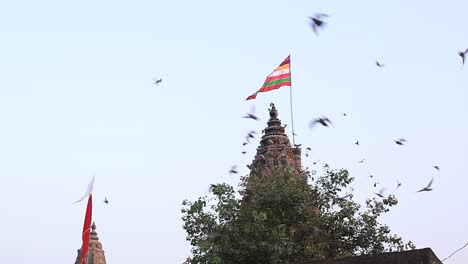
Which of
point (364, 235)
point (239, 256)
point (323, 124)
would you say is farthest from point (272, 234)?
point (323, 124)

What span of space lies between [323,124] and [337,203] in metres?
13.3

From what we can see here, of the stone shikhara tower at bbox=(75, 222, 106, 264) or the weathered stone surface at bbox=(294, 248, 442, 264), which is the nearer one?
the weathered stone surface at bbox=(294, 248, 442, 264)

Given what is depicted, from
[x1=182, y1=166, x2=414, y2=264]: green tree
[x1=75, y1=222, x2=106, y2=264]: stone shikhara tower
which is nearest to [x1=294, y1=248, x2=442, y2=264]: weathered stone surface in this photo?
[x1=182, y1=166, x2=414, y2=264]: green tree

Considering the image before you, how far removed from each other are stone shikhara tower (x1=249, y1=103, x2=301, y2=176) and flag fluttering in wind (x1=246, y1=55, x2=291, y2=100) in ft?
13.7

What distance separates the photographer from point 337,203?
105ft

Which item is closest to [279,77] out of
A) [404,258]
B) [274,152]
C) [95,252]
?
[274,152]

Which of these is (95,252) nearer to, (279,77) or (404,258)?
(279,77)

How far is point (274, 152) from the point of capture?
38250 mm

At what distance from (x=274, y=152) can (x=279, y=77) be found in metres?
4.96

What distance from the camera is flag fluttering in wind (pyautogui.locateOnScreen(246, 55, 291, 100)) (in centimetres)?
3422

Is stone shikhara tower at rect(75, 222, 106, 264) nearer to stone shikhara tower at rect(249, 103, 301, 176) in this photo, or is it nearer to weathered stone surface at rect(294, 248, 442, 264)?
stone shikhara tower at rect(249, 103, 301, 176)

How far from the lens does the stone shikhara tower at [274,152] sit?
3766 cm

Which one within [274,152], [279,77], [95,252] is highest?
[279,77]

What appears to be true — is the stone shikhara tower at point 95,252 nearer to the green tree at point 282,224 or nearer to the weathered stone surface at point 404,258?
the green tree at point 282,224
